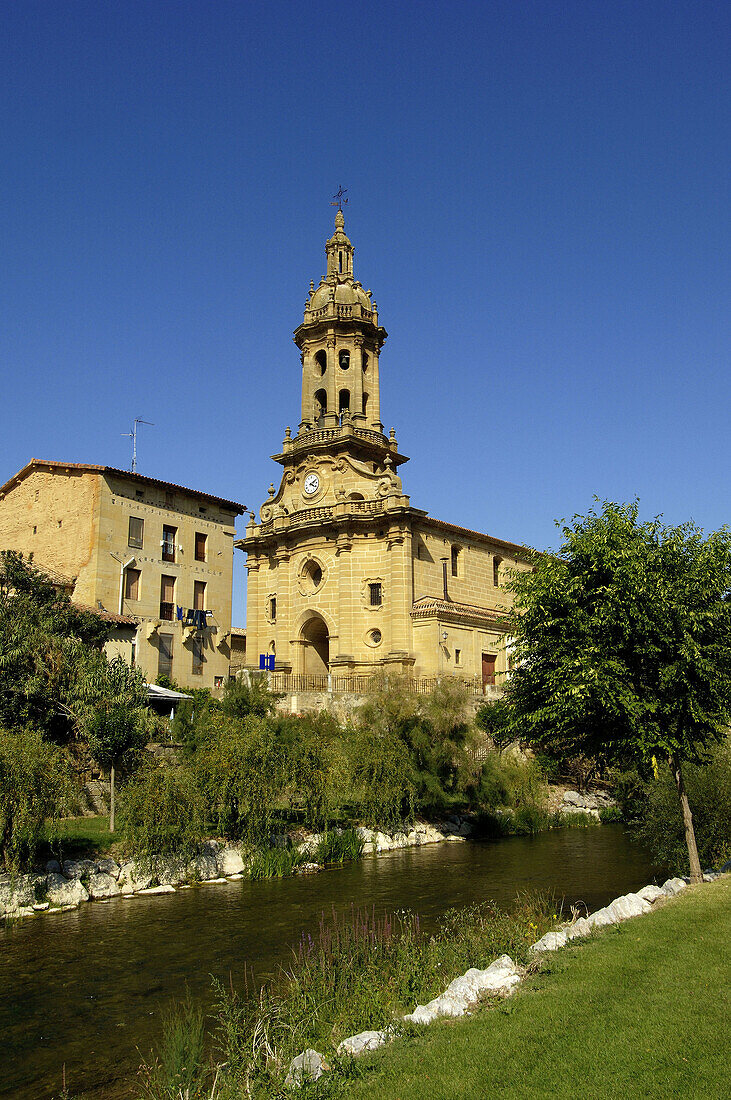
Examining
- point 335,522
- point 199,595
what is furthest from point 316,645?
point 199,595

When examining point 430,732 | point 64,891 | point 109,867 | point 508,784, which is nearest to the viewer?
point 64,891

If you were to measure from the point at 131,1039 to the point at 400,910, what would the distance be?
8101mm

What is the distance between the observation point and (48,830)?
66.5 ft

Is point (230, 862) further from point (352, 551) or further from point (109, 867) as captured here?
point (352, 551)

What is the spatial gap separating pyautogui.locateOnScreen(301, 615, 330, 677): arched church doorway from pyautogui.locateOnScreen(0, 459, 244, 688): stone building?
6557 mm

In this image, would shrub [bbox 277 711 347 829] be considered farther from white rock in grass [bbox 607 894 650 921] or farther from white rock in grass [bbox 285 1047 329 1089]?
white rock in grass [bbox 285 1047 329 1089]

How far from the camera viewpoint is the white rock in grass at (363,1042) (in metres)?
9.29

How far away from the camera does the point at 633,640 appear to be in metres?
17.2

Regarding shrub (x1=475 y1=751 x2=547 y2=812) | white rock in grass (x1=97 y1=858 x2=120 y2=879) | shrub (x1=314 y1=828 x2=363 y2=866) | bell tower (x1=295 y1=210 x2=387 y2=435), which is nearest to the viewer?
white rock in grass (x1=97 y1=858 x2=120 y2=879)

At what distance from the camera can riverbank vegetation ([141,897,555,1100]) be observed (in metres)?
9.52

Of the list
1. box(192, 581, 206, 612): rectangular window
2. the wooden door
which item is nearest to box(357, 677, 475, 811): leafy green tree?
the wooden door

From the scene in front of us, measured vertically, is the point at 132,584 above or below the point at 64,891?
above

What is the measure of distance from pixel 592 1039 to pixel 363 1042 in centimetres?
268

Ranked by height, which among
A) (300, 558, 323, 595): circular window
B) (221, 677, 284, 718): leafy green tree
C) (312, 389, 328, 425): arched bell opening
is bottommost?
(221, 677, 284, 718): leafy green tree
